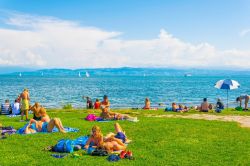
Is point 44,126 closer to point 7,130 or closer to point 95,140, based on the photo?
point 7,130

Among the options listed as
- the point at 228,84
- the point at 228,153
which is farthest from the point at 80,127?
the point at 228,84

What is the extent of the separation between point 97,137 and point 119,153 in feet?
3.78

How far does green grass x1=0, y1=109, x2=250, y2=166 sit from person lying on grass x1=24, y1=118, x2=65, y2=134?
69cm

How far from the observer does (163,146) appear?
14.0 meters

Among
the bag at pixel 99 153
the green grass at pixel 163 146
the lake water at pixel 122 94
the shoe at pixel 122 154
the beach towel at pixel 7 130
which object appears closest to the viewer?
the green grass at pixel 163 146

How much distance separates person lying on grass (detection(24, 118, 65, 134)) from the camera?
1691cm

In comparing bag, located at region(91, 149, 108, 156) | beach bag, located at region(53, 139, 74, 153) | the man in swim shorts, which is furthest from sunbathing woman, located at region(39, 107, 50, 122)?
bag, located at region(91, 149, 108, 156)

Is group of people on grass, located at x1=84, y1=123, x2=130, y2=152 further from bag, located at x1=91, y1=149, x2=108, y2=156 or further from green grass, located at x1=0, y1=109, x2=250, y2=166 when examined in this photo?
green grass, located at x1=0, y1=109, x2=250, y2=166

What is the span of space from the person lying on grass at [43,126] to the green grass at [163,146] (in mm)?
691

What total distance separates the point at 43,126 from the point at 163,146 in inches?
263

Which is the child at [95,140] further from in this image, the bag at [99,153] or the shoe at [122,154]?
the shoe at [122,154]

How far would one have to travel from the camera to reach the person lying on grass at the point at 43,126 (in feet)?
55.5

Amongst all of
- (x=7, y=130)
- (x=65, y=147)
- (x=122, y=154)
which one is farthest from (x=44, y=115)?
(x=122, y=154)

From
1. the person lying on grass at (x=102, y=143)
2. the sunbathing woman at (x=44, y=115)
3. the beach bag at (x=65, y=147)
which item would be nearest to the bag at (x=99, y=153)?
the person lying on grass at (x=102, y=143)
